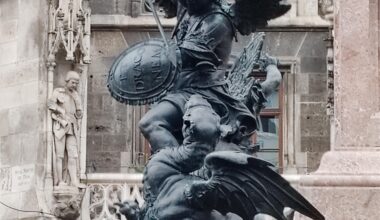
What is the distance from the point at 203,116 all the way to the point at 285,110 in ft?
62.9

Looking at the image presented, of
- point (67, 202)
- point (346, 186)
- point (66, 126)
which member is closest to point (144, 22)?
point (66, 126)

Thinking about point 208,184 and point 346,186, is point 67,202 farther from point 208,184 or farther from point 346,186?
point 208,184

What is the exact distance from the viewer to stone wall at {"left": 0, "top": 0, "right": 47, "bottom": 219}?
28094 millimetres

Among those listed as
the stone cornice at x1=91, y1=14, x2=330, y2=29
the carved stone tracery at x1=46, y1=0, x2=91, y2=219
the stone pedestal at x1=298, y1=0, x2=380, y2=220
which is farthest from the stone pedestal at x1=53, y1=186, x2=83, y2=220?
the stone pedestal at x1=298, y1=0, x2=380, y2=220

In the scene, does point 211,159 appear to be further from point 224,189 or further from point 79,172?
point 79,172

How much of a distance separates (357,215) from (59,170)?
9963 millimetres

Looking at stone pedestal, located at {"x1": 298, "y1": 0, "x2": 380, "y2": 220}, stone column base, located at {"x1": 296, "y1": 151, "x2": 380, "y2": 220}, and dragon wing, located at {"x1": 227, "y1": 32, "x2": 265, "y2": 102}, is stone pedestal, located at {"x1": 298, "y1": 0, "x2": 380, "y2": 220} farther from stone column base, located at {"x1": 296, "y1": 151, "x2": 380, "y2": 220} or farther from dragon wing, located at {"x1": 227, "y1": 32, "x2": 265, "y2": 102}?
dragon wing, located at {"x1": 227, "y1": 32, "x2": 265, "y2": 102}

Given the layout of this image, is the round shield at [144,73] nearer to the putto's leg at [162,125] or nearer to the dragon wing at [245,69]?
the putto's leg at [162,125]

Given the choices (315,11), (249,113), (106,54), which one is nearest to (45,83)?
(106,54)

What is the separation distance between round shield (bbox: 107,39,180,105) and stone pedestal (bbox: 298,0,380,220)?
16.7 feet

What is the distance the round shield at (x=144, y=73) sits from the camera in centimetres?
1402

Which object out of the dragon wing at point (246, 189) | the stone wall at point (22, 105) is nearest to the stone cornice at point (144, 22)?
the stone wall at point (22, 105)

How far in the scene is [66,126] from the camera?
93.1 ft

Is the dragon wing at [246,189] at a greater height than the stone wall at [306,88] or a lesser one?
lesser
